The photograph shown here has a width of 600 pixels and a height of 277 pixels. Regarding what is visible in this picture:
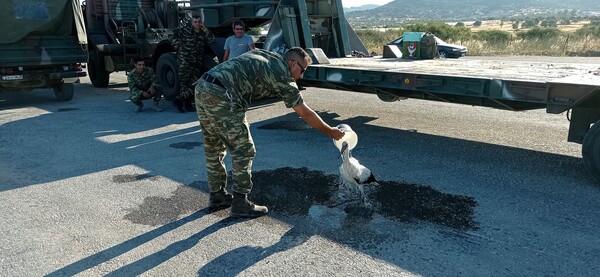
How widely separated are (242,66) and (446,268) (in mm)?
2208

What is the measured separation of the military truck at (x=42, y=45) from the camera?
10.2 metres

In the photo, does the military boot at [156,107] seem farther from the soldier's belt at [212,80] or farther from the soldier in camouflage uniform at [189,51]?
the soldier's belt at [212,80]

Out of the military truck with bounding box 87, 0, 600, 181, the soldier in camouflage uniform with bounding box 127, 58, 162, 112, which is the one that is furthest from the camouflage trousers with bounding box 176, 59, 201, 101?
the soldier in camouflage uniform with bounding box 127, 58, 162, 112

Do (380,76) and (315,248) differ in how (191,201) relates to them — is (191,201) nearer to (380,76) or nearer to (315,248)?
(315,248)

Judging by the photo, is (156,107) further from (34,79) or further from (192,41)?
(34,79)

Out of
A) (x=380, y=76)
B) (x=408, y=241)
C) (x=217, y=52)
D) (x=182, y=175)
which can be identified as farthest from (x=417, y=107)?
(x=408, y=241)

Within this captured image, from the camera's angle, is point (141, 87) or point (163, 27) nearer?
point (141, 87)

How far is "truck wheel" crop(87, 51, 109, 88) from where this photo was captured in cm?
1342

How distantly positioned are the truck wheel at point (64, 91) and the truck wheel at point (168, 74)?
2429 millimetres

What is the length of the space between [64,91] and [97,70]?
7.83ft

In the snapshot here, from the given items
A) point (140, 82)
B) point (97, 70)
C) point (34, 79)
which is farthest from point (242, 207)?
point (97, 70)

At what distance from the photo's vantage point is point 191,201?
4.86 meters

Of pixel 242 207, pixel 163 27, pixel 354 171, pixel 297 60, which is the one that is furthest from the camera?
pixel 163 27

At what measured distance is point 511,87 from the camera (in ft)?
17.8
